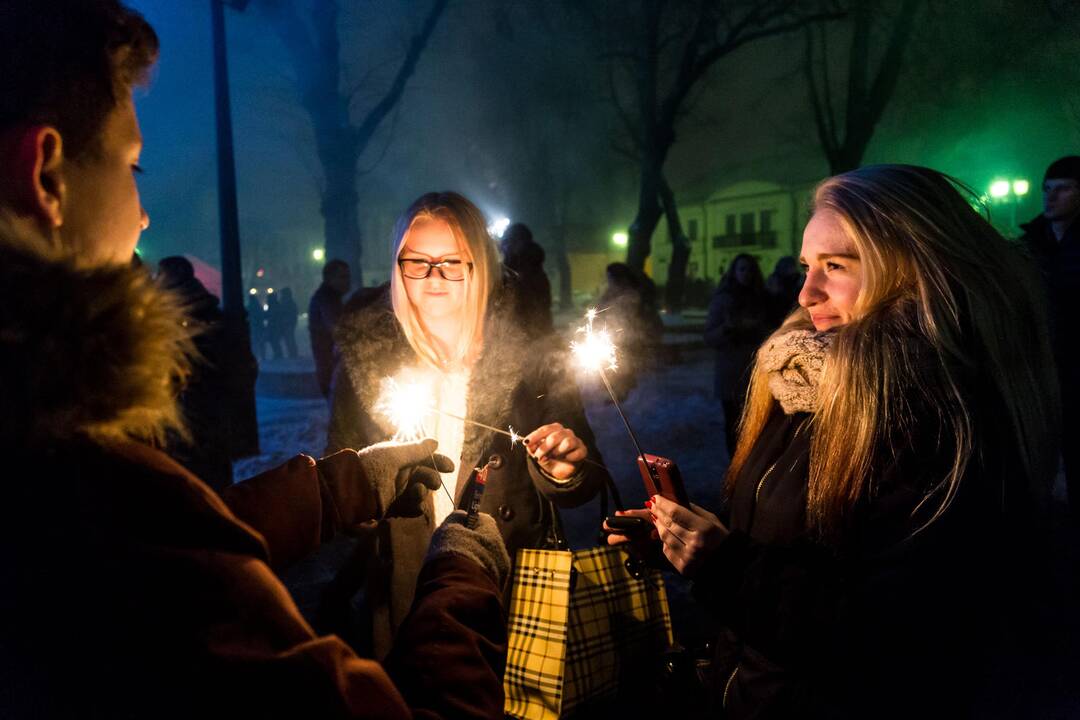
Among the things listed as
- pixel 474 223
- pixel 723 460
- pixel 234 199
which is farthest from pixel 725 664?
pixel 234 199

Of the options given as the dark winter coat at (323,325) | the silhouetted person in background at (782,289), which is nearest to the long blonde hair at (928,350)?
the silhouetted person in background at (782,289)

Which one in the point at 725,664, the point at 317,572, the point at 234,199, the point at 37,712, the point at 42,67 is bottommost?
the point at 317,572

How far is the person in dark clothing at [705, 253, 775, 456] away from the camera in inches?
285

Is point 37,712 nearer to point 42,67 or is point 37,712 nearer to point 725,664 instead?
point 42,67

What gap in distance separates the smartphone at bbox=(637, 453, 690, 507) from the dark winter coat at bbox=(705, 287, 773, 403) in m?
5.49

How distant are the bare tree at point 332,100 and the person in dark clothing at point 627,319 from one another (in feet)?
38.8

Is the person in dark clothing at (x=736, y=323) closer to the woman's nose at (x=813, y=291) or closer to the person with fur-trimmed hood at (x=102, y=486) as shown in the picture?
the woman's nose at (x=813, y=291)

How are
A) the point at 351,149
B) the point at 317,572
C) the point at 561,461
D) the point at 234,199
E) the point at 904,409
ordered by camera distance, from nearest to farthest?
1. the point at 904,409
2. the point at 561,461
3. the point at 317,572
4. the point at 234,199
5. the point at 351,149

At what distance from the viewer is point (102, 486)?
0.87m

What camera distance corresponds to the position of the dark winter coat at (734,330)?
7.26m

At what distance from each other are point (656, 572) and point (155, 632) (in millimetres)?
1578

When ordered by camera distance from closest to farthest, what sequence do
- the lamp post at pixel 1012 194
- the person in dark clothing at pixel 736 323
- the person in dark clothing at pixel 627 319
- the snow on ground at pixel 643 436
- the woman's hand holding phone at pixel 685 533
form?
the woman's hand holding phone at pixel 685 533, the snow on ground at pixel 643 436, the person in dark clothing at pixel 736 323, the person in dark clothing at pixel 627 319, the lamp post at pixel 1012 194

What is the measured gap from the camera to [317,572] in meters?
5.26

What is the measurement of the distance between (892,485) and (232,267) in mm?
10296
